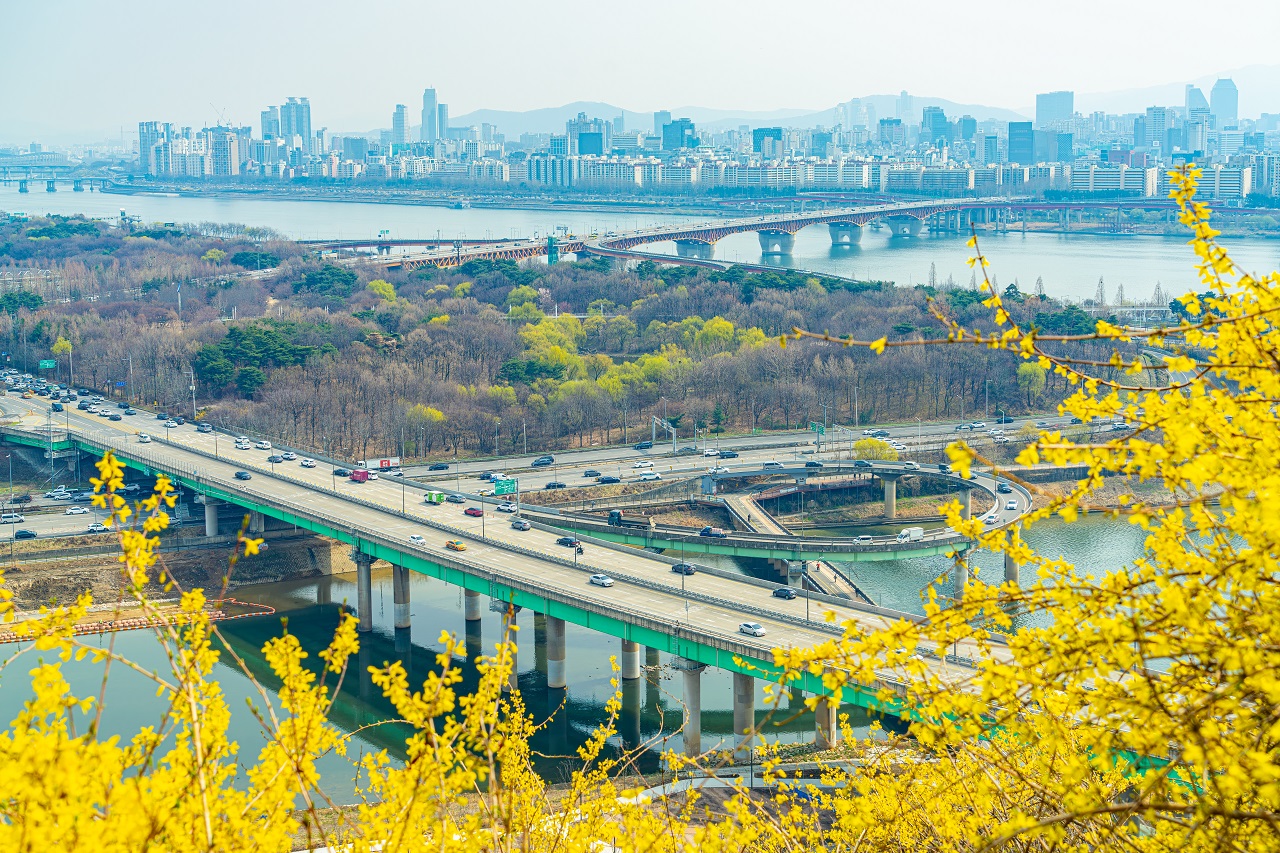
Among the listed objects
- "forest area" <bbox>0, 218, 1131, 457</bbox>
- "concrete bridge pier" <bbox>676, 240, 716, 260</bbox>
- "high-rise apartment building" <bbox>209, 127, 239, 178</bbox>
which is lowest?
"forest area" <bbox>0, 218, 1131, 457</bbox>

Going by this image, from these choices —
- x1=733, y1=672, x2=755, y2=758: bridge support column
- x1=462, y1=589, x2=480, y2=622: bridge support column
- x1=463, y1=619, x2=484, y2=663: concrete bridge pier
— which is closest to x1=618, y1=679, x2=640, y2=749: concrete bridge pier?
x1=733, y1=672, x2=755, y2=758: bridge support column

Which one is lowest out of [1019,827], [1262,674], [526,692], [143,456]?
[526,692]

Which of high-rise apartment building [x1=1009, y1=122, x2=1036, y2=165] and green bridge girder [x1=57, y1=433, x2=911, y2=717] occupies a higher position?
high-rise apartment building [x1=1009, y1=122, x2=1036, y2=165]

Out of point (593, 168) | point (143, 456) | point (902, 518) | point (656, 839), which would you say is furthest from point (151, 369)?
point (593, 168)

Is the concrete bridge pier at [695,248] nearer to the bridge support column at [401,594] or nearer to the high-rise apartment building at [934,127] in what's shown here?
the bridge support column at [401,594]

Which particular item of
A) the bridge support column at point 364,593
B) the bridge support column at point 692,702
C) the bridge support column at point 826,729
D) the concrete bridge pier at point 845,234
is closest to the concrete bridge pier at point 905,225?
the concrete bridge pier at point 845,234

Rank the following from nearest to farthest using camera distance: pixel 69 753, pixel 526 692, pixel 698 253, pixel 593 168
A: 1. pixel 69 753
2. pixel 526 692
3. pixel 698 253
4. pixel 593 168

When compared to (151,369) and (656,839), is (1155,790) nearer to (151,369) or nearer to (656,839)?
(656,839)

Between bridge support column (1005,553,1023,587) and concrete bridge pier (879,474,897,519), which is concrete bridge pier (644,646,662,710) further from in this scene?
concrete bridge pier (879,474,897,519)
